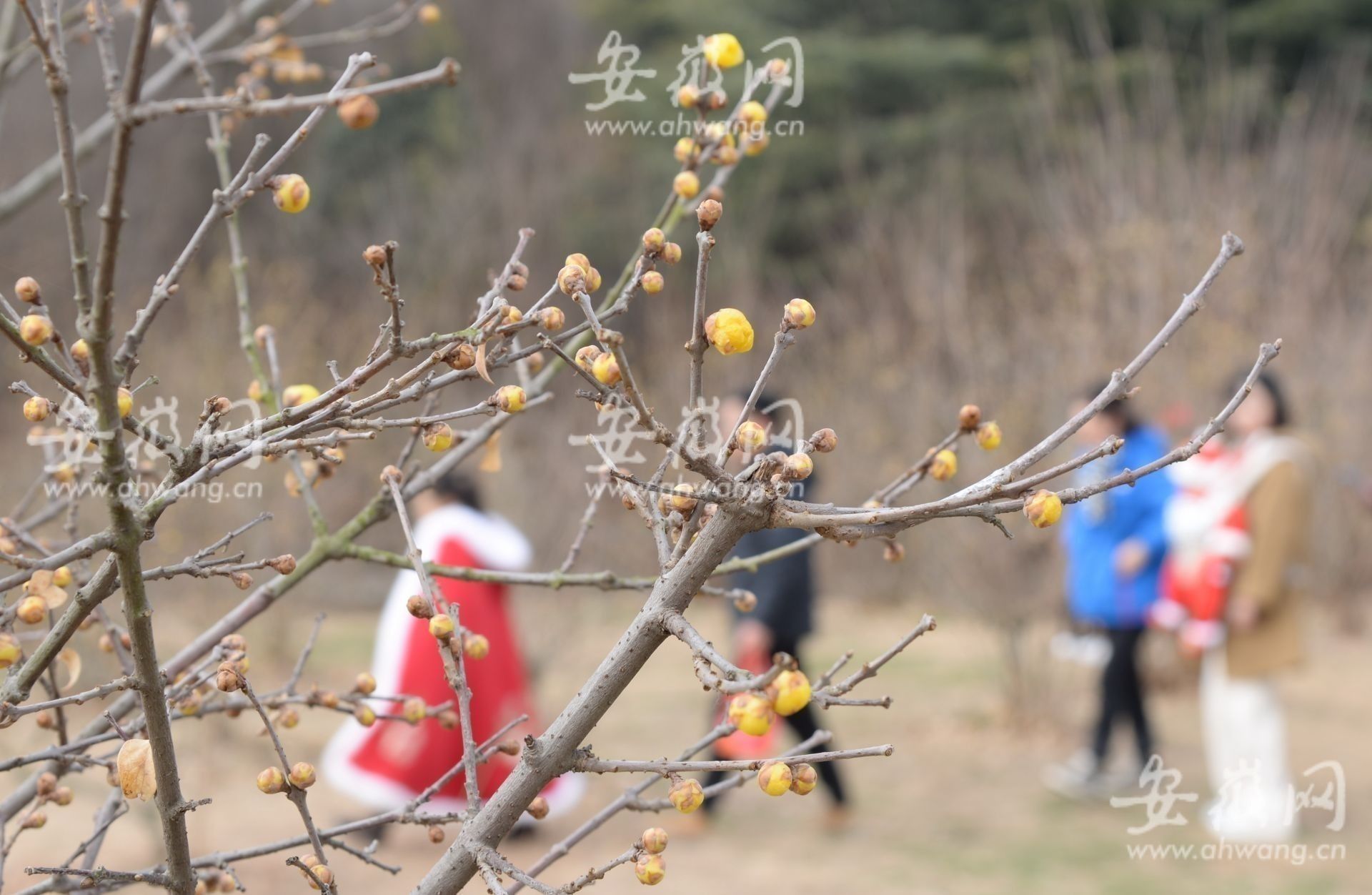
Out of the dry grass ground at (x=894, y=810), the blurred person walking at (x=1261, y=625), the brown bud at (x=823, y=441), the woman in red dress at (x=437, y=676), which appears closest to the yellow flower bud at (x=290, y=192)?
the brown bud at (x=823, y=441)

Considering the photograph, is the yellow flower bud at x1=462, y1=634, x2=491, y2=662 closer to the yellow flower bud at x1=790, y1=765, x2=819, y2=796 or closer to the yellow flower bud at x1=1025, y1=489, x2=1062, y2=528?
the yellow flower bud at x1=790, y1=765, x2=819, y2=796

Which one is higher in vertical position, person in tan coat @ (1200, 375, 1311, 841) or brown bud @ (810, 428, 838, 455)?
person in tan coat @ (1200, 375, 1311, 841)

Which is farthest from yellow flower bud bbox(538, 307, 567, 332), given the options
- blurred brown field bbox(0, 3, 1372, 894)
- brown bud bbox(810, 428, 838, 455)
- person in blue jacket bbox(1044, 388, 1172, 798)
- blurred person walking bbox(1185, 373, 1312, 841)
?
person in blue jacket bbox(1044, 388, 1172, 798)

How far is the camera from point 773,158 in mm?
15328

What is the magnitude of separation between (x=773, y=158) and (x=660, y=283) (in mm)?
14534

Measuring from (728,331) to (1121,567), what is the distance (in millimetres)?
4934

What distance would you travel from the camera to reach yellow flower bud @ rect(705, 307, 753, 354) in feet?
3.40

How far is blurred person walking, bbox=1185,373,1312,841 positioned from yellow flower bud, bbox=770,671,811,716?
15.1ft

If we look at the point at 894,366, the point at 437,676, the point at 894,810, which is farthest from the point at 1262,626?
the point at 894,366

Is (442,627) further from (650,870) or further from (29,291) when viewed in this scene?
(29,291)

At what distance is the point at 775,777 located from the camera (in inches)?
38.7

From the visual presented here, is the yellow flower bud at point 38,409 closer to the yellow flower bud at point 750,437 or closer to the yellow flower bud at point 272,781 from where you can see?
the yellow flower bud at point 272,781

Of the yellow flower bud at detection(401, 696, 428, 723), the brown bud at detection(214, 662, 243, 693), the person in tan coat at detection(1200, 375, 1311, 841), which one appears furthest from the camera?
the person in tan coat at detection(1200, 375, 1311, 841)

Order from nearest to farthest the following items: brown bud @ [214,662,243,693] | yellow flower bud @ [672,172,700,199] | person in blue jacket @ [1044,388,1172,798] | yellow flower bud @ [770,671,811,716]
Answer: yellow flower bud @ [770,671,811,716]
brown bud @ [214,662,243,693]
yellow flower bud @ [672,172,700,199]
person in blue jacket @ [1044,388,1172,798]
